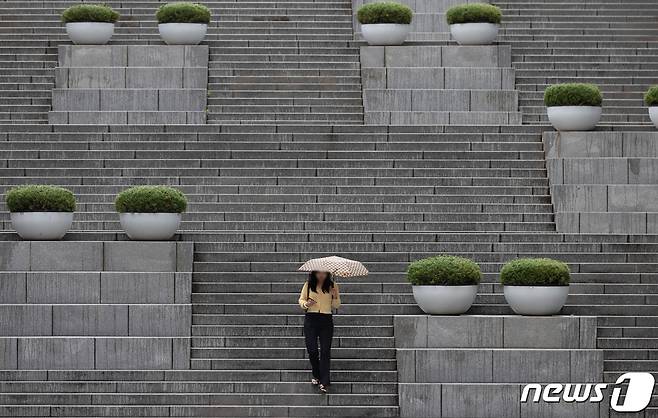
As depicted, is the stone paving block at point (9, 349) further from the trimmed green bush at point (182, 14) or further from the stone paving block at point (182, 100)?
the trimmed green bush at point (182, 14)

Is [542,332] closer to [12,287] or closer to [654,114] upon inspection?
[654,114]

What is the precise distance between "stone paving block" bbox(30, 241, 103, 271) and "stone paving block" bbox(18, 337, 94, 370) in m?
1.47

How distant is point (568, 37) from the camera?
107 feet

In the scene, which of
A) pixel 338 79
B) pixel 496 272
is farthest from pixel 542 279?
pixel 338 79

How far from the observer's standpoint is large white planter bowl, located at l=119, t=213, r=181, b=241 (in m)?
23.8

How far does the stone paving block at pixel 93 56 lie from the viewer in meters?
30.3

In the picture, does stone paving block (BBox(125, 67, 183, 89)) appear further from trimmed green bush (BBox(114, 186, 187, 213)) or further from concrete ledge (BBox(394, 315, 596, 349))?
concrete ledge (BBox(394, 315, 596, 349))

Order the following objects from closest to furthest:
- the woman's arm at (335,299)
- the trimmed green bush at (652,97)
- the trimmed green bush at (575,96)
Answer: the woman's arm at (335,299)
the trimmed green bush at (575,96)
the trimmed green bush at (652,97)

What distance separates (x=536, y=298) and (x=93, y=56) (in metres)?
11.1

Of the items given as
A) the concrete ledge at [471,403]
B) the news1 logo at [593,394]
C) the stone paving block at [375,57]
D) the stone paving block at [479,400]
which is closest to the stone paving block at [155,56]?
the stone paving block at [375,57]

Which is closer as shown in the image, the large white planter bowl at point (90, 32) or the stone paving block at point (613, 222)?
the stone paving block at point (613, 222)

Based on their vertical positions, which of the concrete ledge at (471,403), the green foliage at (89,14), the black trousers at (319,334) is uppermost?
the green foliage at (89,14)

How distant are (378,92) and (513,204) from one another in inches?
161

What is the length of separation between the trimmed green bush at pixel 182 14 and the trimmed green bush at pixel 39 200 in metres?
7.48
